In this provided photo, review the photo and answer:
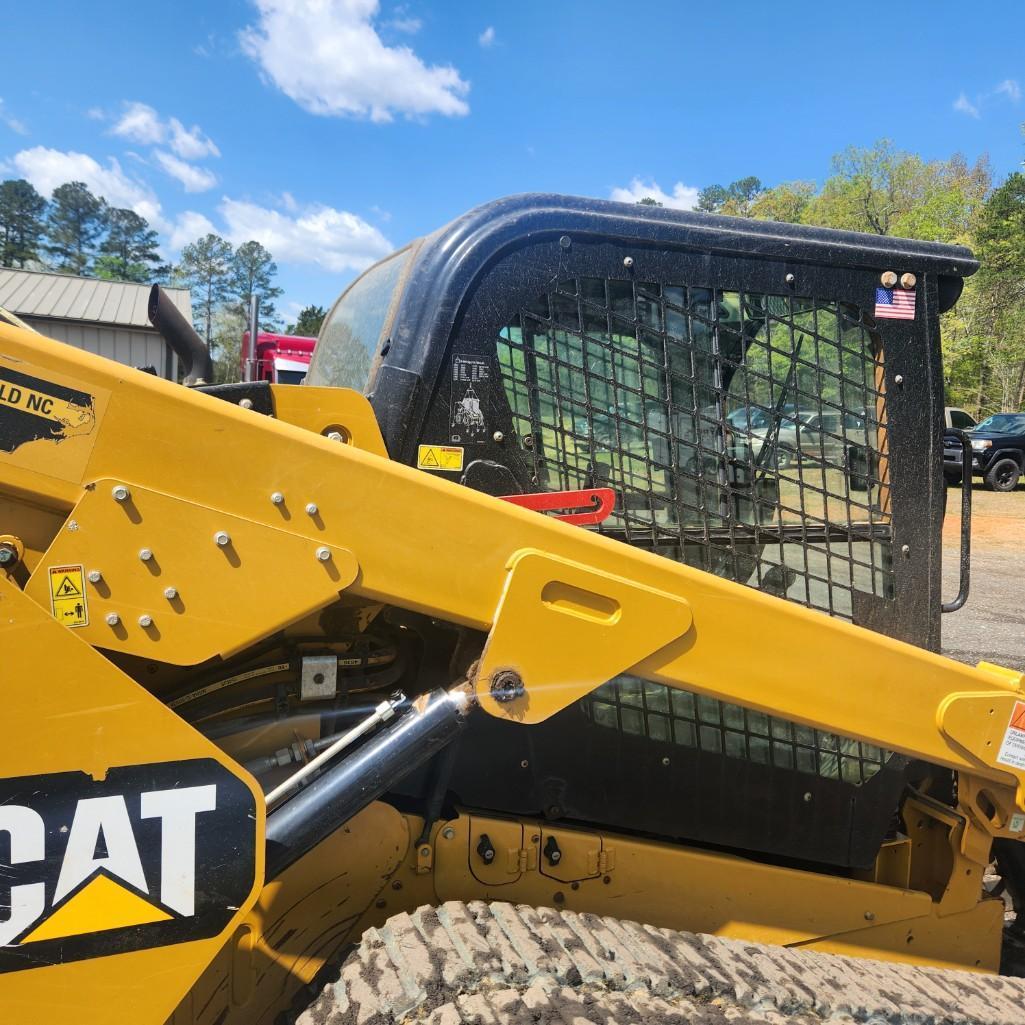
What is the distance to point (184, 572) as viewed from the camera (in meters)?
1.29

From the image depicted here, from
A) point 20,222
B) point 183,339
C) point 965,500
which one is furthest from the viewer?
point 20,222

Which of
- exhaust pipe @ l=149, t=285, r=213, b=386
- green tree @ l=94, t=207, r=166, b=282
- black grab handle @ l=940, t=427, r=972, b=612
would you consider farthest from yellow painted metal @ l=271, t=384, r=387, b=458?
green tree @ l=94, t=207, r=166, b=282

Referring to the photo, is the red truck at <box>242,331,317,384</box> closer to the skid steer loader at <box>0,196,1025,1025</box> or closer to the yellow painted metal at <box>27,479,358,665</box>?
the skid steer loader at <box>0,196,1025,1025</box>

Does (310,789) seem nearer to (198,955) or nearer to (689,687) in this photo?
(198,955)

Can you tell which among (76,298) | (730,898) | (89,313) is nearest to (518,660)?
(730,898)

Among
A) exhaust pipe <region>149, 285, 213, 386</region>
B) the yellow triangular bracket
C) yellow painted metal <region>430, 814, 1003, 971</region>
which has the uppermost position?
exhaust pipe <region>149, 285, 213, 386</region>

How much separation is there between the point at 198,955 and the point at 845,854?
63.2 inches

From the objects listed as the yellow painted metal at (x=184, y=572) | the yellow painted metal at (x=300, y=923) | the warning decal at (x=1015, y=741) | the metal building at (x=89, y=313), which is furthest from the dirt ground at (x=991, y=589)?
the metal building at (x=89, y=313)

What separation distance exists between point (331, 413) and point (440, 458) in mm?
251

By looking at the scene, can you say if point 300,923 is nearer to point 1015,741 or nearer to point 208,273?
point 1015,741

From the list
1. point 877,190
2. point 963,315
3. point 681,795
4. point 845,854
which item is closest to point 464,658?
point 681,795

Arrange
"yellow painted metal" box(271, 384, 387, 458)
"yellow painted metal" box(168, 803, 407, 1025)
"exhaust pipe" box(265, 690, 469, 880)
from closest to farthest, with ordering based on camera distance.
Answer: "exhaust pipe" box(265, 690, 469, 880), "yellow painted metal" box(168, 803, 407, 1025), "yellow painted metal" box(271, 384, 387, 458)

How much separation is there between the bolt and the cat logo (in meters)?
0.44

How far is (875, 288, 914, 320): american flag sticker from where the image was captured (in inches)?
79.2
